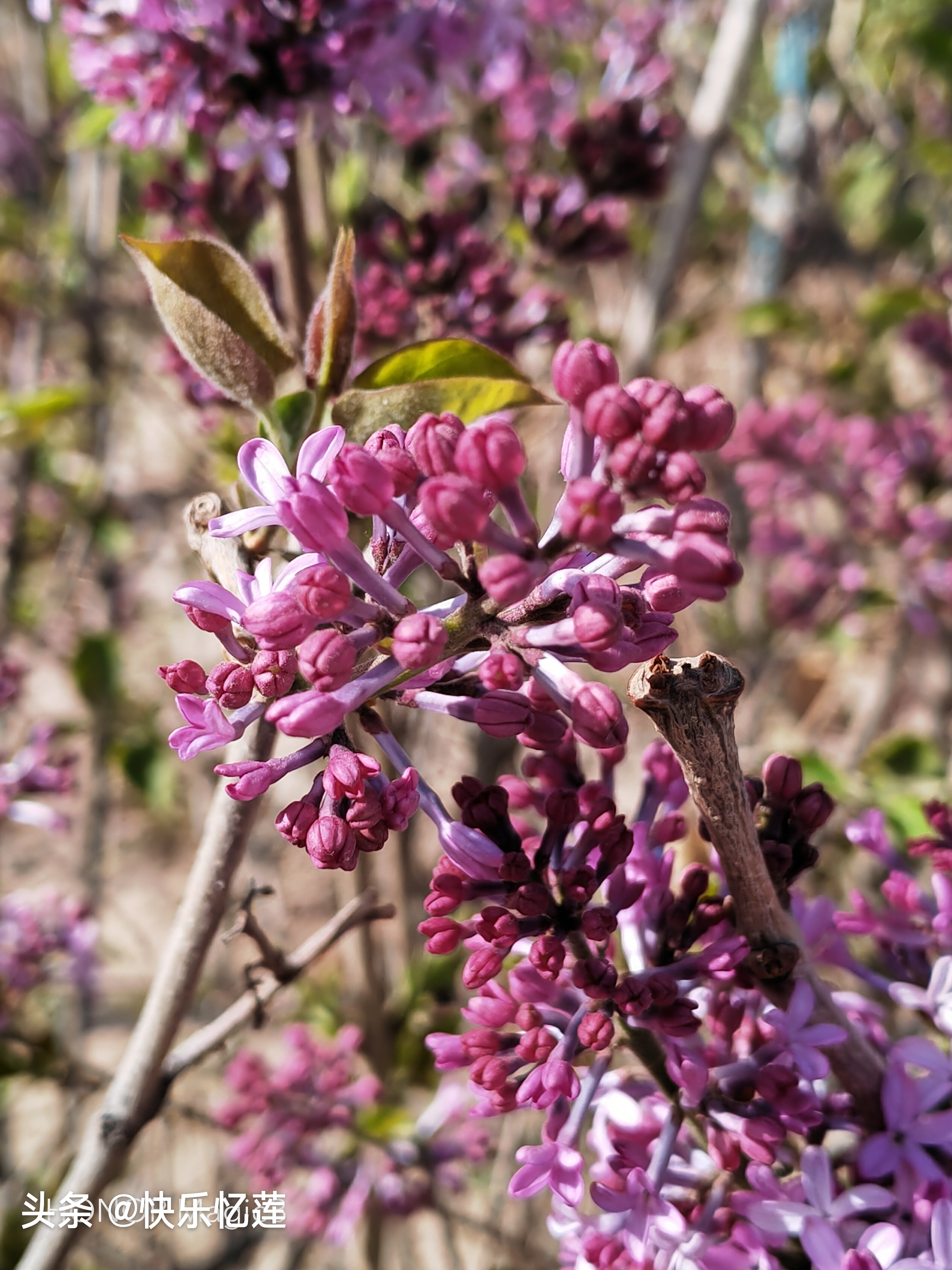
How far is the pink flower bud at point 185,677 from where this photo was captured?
3.17 ft

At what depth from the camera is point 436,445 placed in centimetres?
85

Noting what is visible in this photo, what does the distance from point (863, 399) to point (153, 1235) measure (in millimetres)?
4530

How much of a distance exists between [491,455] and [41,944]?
261cm

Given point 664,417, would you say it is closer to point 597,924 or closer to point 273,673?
point 273,673

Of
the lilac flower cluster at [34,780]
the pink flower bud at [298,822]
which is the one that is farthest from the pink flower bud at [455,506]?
the lilac flower cluster at [34,780]

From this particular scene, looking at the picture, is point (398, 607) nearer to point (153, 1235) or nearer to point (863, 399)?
point (153, 1235)

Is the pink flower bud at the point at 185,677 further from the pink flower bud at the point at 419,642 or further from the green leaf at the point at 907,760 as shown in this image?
the green leaf at the point at 907,760

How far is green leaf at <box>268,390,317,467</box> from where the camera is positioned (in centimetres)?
115

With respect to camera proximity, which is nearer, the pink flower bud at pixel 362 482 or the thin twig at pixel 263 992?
the pink flower bud at pixel 362 482

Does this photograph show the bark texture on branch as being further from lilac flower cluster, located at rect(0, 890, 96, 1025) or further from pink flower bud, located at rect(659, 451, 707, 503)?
lilac flower cluster, located at rect(0, 890, 96, 1025)

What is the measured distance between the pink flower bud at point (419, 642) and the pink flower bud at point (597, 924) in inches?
Result: 14.2

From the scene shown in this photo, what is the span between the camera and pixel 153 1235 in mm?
2404

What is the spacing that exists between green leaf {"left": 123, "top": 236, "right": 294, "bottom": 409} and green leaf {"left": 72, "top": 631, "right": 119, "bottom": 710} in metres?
2.37

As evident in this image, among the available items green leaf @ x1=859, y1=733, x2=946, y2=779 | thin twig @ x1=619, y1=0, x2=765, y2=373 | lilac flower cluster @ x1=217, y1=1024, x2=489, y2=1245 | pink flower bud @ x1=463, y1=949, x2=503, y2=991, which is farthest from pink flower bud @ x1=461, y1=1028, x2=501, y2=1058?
thin twig @ x1=619, y1=0, x2=765, y2=373
